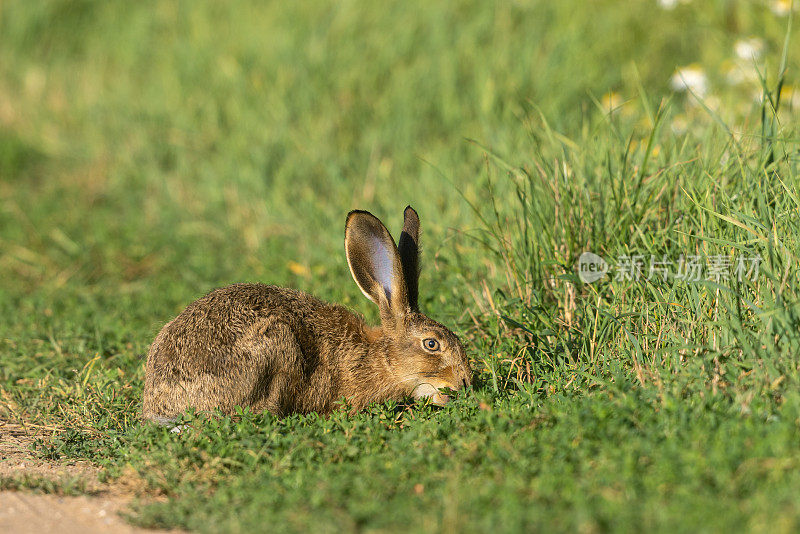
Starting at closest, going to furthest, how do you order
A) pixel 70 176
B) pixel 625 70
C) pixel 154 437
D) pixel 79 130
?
1. pixel 154 437
2. pixel 625 70
3. pixel 70 176
4. pixel 79 130

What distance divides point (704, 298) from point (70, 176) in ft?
21.9

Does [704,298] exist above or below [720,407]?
above

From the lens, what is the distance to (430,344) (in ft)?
15.3

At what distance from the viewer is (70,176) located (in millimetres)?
8797

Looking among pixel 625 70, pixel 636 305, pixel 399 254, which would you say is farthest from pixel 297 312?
pixel 625 70

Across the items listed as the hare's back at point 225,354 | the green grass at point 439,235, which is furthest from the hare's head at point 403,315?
the hare's back at point 225,354

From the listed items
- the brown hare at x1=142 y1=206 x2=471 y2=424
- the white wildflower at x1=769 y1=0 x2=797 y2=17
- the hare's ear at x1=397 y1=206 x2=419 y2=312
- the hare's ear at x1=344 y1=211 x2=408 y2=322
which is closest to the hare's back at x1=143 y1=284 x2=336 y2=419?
the brown hare at x1=142 y1=206 x2=471 y2=424

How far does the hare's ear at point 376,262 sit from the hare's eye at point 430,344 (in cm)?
21

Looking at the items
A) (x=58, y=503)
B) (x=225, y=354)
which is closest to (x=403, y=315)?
(x=225, y=354)

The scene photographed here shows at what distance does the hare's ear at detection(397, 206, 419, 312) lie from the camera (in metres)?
4.78

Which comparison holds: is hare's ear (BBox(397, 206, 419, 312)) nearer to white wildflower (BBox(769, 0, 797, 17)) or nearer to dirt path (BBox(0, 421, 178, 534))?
dirt path (BBox(0, 421, 178, 534))

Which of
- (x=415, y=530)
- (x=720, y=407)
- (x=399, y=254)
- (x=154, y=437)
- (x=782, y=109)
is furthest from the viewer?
(x=782, y=109)

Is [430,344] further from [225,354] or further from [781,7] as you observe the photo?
[781,7]

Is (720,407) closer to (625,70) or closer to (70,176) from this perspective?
(625,70)
